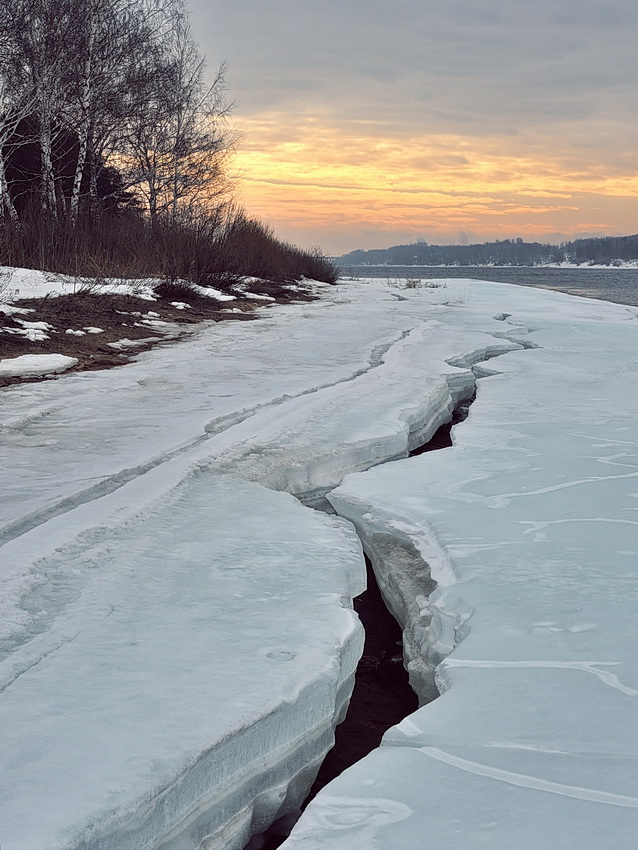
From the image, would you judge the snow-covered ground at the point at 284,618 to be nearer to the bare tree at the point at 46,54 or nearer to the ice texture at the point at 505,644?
the ice texture at the point at 505,644

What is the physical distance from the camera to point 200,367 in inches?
241

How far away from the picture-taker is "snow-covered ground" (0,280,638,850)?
1.31m

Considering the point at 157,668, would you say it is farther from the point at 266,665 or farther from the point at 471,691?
the point at 471,691

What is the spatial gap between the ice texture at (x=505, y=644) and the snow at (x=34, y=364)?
3.24m

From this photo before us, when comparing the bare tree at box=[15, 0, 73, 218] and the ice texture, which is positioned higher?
the bare tree at box=[15, 0, 73, 218]

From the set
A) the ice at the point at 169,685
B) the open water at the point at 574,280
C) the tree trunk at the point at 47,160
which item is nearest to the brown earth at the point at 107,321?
the ice at the point at 169,685

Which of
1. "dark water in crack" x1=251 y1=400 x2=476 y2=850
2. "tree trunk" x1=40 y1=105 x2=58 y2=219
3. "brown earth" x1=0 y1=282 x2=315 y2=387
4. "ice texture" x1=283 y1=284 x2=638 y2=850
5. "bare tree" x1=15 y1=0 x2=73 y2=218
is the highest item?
"bare tree" x1=15 y1=0 x2=73 y2=218

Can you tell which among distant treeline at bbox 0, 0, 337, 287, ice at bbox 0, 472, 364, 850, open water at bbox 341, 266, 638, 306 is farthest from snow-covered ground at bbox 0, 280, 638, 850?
open water at bbox 341, 266, 638, 306

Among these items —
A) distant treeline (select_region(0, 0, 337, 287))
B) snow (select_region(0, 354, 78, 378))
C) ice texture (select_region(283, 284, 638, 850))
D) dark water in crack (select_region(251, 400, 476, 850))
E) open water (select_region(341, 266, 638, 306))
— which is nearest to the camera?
ice texture (select_region(283, 284, 638, 850))

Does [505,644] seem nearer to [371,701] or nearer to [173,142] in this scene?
[371,701]

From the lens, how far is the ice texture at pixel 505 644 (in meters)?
1.27

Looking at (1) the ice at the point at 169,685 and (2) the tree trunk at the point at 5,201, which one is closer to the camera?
(1) the ice at the point at 169,685

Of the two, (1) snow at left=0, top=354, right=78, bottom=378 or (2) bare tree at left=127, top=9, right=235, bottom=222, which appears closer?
(1) snow at left=0, top=354, right=78, bottom=378

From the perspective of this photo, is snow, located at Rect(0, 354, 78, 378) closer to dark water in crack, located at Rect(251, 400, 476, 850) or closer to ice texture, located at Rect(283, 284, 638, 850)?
ice texture, located at Rect(283, 284, 638, 850)
